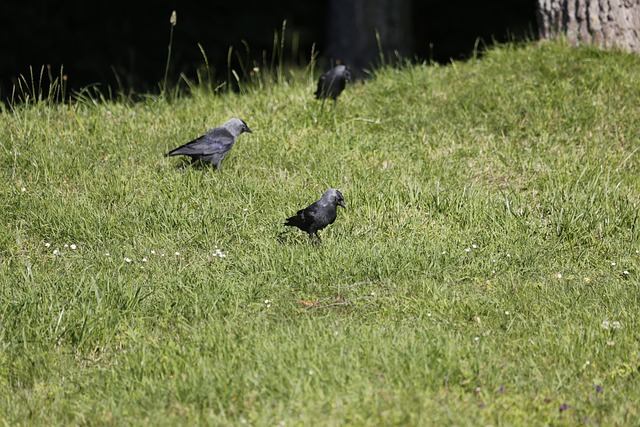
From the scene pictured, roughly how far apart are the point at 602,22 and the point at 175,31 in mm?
7304

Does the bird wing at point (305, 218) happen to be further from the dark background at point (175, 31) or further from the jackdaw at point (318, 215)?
the dark background at point (175, 31)

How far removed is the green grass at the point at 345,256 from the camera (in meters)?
3.97

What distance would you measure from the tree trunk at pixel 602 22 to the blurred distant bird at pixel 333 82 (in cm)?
238

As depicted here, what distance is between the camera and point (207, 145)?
21.3 feet

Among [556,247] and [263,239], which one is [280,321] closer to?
[263,239]

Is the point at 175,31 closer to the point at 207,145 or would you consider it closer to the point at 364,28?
the point at 364,28

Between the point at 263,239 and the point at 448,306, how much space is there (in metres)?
1.40

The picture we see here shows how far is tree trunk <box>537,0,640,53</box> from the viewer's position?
27.1 feet

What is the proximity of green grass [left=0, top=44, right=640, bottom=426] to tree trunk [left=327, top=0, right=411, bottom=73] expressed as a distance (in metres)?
3.32

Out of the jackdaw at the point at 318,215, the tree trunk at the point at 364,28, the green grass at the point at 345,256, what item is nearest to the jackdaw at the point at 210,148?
the green grass at the point at 345,256

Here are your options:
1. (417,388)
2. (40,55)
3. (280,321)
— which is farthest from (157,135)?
(40,55)

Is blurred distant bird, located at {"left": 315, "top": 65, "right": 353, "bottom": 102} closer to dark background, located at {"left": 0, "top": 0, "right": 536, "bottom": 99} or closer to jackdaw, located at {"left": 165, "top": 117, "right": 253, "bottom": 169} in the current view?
jackdaw, located at {"left": 165, "top": 117, "right": 253, "bottom": 169}

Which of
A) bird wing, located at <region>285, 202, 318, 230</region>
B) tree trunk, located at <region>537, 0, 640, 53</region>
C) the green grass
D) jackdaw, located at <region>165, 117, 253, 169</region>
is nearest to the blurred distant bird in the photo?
the green grass

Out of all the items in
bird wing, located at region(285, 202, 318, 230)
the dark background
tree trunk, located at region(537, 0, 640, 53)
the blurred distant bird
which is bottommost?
the dark background
